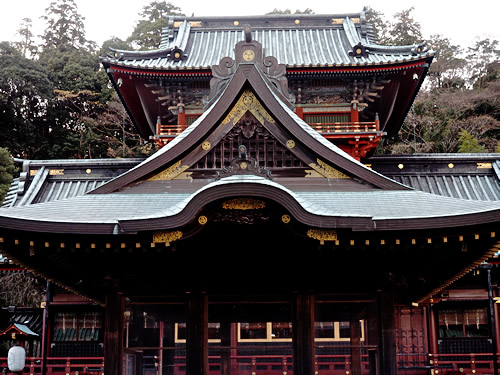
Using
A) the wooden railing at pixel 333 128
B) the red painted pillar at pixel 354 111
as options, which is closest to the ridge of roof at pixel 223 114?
the wooden railing at pixel 333 128

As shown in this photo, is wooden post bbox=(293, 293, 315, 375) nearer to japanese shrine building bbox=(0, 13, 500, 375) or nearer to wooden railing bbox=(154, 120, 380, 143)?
japanese shrine building bbox=(0, 13, 500, 375)

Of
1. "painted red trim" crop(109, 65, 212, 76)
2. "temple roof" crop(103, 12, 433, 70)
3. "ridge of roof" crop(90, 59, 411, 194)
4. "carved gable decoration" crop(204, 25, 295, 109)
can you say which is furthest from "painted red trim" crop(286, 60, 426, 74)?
"ridge of roof" crop(90, 59, 411, 194)

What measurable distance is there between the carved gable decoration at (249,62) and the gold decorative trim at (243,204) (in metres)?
2.54

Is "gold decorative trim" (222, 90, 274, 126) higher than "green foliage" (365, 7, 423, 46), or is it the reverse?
"green foliage" (365, 7, 423, 46)

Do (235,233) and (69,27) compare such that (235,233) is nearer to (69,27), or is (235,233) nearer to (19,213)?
(19,213)

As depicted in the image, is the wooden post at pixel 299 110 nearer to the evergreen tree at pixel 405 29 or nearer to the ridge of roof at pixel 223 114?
the ridge of roof at pixel 223 114

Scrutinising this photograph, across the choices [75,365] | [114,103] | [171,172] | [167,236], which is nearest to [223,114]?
[171,172]

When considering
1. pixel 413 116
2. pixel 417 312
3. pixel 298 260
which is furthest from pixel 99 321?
pixel 413 116

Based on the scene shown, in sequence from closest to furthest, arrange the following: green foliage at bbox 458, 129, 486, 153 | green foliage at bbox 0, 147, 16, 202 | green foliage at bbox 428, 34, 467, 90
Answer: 1. green foliage at bbox 0, 147, 16, 202
2. green foliage at bbox 458, 129, 486, 153
3. green foliage at bbox 428, 34, 467, 90

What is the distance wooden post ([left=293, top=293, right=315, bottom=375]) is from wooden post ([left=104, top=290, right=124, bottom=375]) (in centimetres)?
Answer: 265

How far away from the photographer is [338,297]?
9.31m

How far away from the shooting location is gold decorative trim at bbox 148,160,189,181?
9.52 meters

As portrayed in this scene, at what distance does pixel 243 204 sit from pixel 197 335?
7.62 ft

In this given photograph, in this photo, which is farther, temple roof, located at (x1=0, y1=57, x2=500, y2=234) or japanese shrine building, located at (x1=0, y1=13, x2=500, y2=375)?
japanese shrine building, located at (x1=0, y1=13, x2=500, y2=375)
